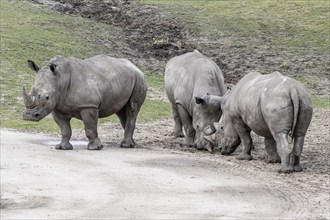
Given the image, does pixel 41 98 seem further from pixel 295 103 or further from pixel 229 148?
pixel 295 103

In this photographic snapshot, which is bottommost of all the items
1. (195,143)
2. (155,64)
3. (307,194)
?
(155,64)

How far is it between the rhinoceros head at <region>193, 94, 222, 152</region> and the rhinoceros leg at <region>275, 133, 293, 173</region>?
2707 mm

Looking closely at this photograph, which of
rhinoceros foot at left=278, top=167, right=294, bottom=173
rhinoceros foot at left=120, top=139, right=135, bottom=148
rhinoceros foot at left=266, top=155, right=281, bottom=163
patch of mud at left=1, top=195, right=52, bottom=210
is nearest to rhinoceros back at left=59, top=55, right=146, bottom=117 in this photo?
rhinoceros foot at left=120, top=139, right=135, bottom=148

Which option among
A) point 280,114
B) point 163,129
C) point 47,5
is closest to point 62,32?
point 47,5

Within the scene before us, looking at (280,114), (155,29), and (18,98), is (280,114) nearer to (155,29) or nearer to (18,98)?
(18,98)

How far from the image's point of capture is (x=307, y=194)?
13328 millimetres

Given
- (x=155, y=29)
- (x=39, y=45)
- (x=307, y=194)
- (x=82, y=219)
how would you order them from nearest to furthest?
(x=82, y=219), (x=307, y=194), (x=39, y=45), (x=155, y=29)

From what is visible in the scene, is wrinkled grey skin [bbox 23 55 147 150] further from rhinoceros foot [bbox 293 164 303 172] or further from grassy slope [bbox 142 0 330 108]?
grassy slope [bbox 142 0 330 108]

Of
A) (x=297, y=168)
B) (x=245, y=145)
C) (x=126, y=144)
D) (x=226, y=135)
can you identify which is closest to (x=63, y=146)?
(x=126, y=144)

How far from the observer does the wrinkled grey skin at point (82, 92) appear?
55.4 ft

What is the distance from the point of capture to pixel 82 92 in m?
17.3

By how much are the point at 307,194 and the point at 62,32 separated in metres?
21.5

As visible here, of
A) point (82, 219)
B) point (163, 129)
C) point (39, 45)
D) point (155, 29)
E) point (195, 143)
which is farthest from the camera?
point (155, 29)

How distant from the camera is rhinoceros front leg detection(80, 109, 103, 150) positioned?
1734 cm
